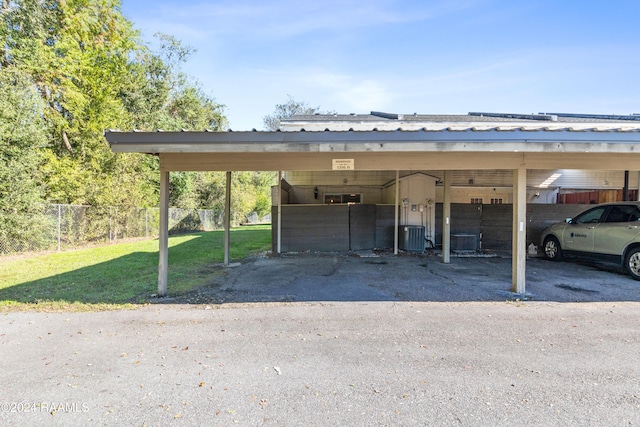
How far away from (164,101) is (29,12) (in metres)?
10.0

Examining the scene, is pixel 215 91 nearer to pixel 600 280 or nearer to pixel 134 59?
pixel 134 59

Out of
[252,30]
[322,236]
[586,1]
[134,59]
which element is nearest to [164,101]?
[134,59]

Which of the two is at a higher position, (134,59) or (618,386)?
(134,59)

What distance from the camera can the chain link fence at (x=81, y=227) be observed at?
10781 millimetres

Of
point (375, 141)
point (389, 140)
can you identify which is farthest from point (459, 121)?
point (375, 141)

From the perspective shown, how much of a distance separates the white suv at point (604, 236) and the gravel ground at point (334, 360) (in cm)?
184

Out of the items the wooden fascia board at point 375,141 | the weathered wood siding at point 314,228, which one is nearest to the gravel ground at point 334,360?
the wooden fascia board at point 375,141

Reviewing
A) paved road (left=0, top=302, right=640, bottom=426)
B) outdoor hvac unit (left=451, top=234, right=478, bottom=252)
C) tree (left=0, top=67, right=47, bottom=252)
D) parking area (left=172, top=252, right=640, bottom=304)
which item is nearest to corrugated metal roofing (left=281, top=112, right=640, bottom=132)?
outdoor hvac unit (left=451, top=234, right=478, bottom=252)

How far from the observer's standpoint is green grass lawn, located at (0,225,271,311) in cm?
564

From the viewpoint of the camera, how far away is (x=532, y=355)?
11.8ft

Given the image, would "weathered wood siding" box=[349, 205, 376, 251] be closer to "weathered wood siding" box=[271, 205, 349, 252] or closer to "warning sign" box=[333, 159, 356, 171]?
"weathered wood siding" box=[271, 205, 349, 252]

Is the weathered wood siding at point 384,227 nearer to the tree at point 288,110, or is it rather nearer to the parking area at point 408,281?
the parking area at point 408,281

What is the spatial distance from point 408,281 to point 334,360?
4081 millimetres

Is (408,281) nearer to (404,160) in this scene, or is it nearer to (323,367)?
(404,160)
